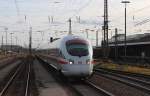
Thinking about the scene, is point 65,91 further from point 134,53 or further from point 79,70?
point 134,53

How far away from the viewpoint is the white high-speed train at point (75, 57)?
23.5 meters

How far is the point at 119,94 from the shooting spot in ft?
61.0

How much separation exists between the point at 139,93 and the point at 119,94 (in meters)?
1.10

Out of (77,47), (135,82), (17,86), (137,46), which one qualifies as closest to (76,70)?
A: (77,47)

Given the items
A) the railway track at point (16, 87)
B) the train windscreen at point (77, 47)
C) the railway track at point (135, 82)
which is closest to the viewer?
the railway track at point (16, 87)

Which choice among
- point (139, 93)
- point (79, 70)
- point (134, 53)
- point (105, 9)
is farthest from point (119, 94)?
point (134, 53)

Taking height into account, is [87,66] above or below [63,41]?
below

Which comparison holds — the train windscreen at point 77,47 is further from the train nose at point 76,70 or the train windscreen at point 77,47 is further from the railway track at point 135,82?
the railway track at point 135,82

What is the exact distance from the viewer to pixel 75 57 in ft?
78.0

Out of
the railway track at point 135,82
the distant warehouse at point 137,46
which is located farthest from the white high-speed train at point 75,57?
the distant warehouse at point 137,46

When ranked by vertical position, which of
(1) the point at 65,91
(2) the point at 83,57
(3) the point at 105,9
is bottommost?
(1) the point at 65,91

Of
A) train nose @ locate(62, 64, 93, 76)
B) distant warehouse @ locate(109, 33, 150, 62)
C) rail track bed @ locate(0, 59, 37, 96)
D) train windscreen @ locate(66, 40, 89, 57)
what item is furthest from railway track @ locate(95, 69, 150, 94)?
distant warehouse @ locate(109, 33, 150, 62)

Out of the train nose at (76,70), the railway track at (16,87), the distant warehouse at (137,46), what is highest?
the distant warehouse at (137,46)

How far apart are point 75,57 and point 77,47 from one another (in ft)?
3.15
